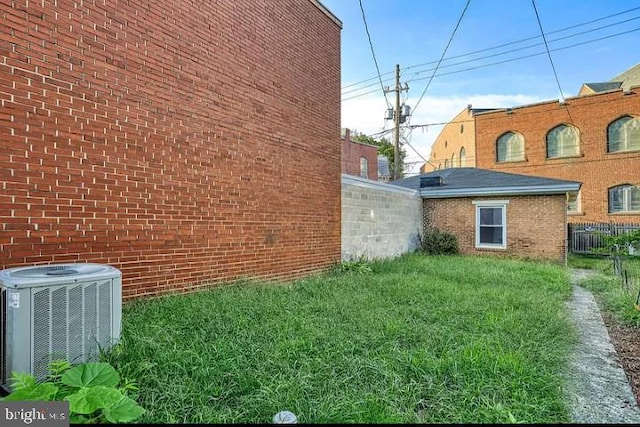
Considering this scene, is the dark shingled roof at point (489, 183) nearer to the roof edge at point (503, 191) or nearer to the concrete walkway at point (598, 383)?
the roof edge at point (503, 191)

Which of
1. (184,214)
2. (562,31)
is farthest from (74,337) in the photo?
(562,31)

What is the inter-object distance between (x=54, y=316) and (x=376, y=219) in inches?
327

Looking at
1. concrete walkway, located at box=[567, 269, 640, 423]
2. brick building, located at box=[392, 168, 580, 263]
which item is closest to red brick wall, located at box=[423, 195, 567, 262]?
brick building, located at box=[392, 168, 580, 263]

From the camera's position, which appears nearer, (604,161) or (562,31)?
(562,31)

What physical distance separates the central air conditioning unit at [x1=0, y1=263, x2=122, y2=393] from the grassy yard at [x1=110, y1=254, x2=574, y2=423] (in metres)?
0.24

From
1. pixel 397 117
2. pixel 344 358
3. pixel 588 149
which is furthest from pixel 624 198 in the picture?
pixel 344 358

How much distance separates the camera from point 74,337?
2.52m

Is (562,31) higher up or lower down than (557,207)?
higher up

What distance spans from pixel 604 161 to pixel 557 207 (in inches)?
458

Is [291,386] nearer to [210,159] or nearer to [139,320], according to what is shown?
[139,320]

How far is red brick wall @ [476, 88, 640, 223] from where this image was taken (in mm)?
18844

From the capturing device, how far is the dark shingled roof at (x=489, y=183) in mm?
11219

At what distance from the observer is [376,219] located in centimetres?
1002

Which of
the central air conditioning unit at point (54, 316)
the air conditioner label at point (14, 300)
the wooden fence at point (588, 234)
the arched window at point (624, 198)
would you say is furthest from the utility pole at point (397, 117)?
the air conditioner label at point (14, 300)
